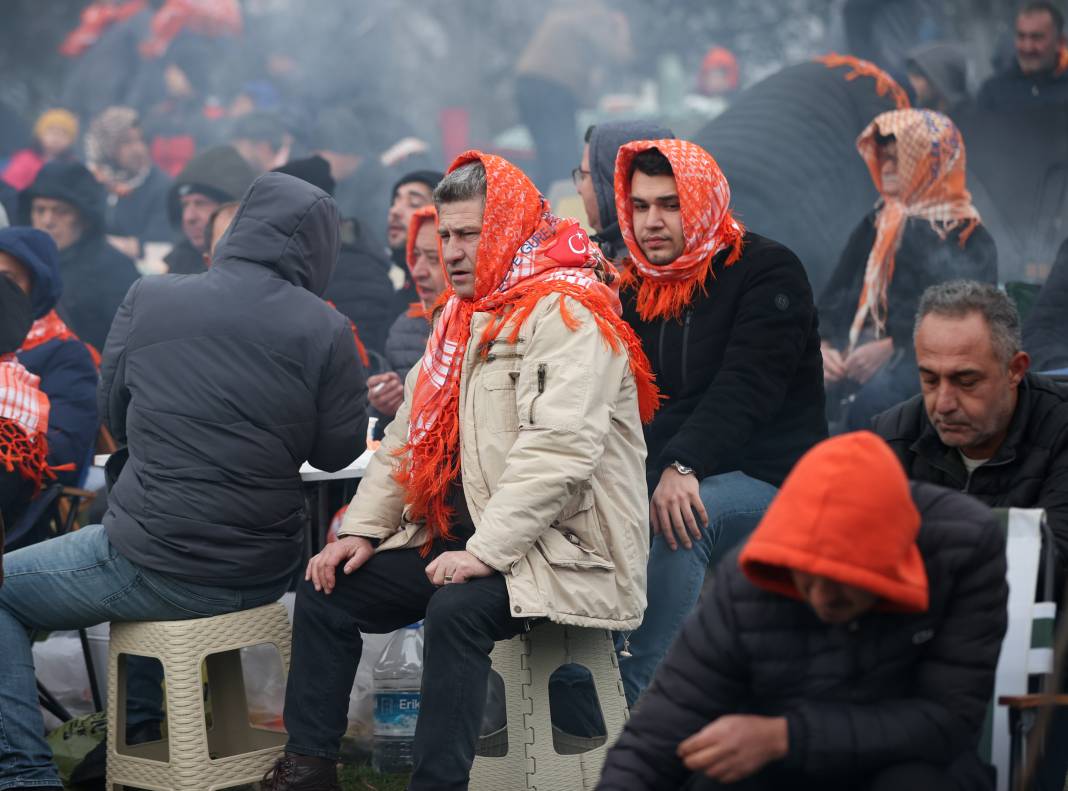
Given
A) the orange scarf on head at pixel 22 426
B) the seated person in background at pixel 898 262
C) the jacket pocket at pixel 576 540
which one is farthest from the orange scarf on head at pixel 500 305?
the seated person in background at pixel 898 262

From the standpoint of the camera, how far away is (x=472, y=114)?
1134cm

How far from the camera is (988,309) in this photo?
9.62 ft

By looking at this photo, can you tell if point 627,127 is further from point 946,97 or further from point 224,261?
point 946,97

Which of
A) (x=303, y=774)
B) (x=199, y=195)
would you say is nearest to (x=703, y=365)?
(x=303, y=774)

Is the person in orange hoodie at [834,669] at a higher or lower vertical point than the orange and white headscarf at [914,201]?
lower

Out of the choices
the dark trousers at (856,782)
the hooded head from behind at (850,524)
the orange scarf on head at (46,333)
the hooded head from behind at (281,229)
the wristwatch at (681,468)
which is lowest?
the dark trousers at (856,782)

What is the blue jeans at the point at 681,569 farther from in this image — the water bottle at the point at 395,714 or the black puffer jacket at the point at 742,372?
the water bottle at the point at 395,714

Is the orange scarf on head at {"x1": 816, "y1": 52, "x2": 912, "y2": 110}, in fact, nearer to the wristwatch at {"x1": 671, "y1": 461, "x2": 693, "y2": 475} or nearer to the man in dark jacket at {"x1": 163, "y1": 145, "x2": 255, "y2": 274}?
the man in dark jacket at {"x1": 163, "y1": 145, "x2": 255, "y2": 274}

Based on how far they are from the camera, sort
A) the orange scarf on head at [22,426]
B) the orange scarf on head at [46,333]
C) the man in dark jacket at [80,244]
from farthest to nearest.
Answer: the man in dark jacket at [80,244] → the orange scarf on head at [46,333] → the orange scarf on head at [22,426]

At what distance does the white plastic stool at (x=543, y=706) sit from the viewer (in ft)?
11.1

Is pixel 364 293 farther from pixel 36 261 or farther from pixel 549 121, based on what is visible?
pixel 549 121

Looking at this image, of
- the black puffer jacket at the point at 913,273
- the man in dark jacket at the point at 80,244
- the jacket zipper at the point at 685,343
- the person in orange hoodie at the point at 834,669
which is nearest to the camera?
the person in orange hoodie at the point at 834,669

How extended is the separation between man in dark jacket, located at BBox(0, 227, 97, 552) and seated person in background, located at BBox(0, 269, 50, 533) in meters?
0.07

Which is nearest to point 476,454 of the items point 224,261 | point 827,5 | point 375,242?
point 224,261
